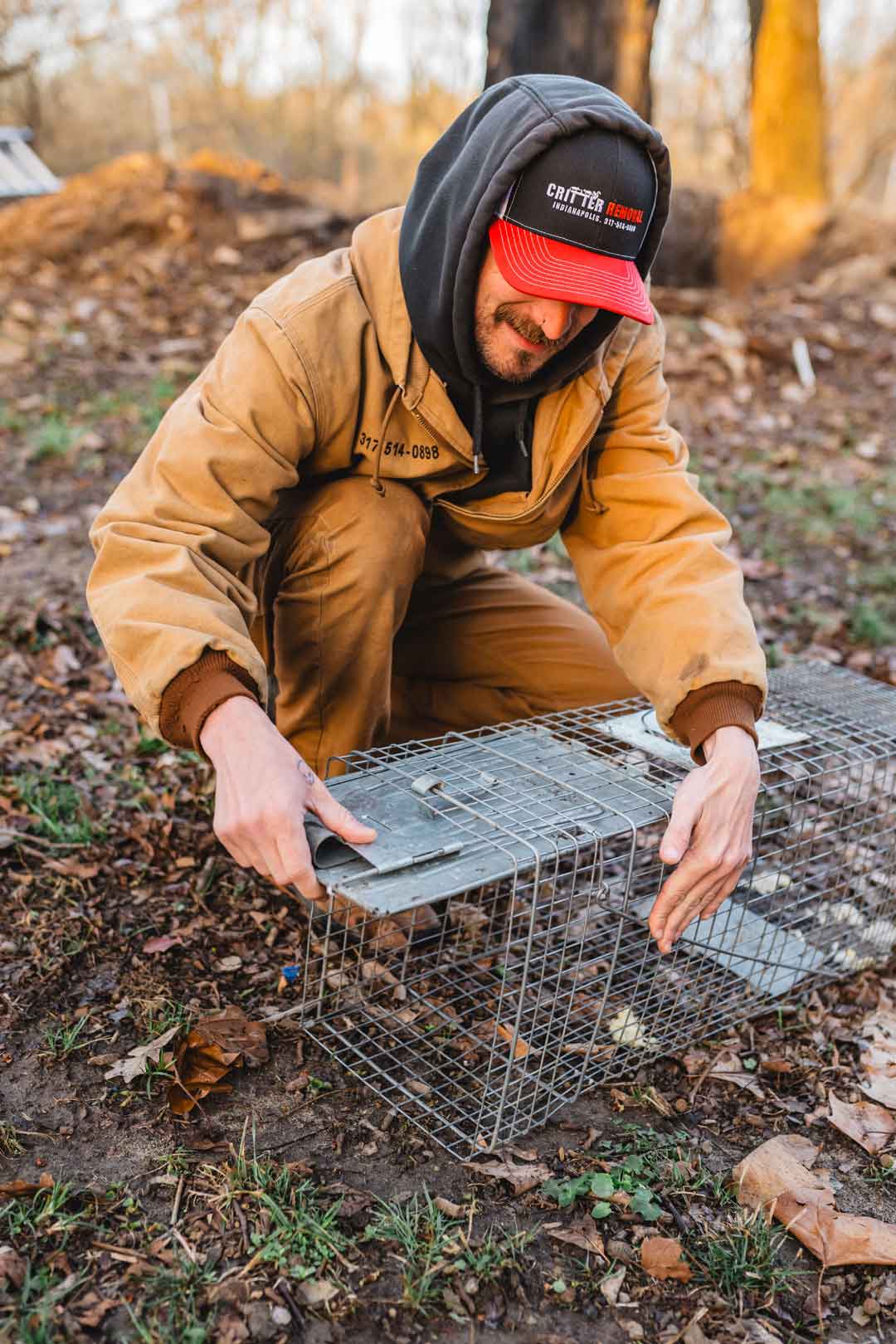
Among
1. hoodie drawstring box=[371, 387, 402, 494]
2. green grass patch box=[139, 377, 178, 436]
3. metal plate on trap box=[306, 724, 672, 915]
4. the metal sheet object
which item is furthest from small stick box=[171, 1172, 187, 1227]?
the metal sheet object

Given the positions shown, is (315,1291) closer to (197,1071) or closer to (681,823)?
(197,1071)

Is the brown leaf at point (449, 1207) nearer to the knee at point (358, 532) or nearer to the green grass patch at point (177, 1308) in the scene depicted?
the green grass patch at point (177, 1308)

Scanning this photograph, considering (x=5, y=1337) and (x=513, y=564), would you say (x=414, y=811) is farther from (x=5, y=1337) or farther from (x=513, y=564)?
(x=513, y=564)

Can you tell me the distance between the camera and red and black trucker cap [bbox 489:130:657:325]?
229cm

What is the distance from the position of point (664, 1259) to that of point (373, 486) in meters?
1.76

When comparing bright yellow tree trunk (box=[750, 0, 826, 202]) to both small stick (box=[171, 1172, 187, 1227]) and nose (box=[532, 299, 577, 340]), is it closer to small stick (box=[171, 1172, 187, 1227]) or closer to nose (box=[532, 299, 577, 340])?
nose (box=[532, 299, 577, 340])

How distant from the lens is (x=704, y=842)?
2.16 meters

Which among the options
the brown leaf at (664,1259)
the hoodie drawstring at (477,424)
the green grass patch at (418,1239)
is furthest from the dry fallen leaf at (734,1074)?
the hoodie drawstring at (477,424)

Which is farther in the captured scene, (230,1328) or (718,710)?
(718,710)

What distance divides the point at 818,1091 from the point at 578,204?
6.79 feet

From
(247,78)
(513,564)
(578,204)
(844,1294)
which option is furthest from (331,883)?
(247,78)

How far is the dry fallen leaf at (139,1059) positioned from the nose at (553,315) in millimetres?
1747

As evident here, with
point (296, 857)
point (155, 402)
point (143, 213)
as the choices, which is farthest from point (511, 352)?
point (143, 213)

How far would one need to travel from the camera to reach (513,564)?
5066 millimetres
